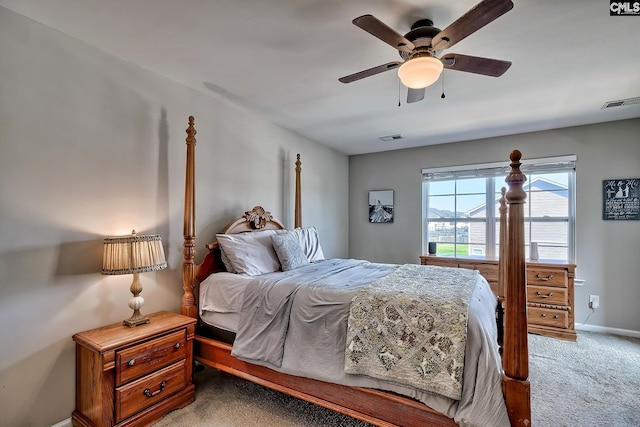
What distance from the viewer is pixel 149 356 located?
75.9 inches

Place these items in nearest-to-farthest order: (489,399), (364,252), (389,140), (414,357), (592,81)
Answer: (489,399) < (414,357) < (592,81) < (389,140) < (364,252)

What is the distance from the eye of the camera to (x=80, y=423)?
1838mm

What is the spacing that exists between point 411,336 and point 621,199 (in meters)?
3.68

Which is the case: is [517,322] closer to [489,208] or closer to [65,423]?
[65,423]

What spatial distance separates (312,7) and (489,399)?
2193mm

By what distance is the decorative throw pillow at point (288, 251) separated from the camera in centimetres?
278

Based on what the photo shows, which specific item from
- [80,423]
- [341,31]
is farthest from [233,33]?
[80,423]

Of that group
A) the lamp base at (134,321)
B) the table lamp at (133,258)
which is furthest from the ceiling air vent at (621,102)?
the lamp base at (134,321)

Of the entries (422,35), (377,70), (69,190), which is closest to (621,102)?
(422,35)

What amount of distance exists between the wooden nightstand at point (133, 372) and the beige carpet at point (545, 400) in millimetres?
164

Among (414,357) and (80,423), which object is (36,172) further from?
(414,357)

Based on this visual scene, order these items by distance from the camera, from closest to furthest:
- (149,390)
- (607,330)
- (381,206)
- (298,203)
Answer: (149,390)
(607,330)
(298,203)
(381,206)

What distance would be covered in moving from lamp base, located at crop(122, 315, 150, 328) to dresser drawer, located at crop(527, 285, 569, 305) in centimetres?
406

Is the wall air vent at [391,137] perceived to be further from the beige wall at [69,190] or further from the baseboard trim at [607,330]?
the baseboard trim at [607,330]
